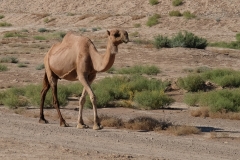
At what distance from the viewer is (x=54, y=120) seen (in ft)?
56.7

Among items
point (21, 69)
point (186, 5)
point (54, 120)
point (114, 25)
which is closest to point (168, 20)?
point (114, 25)

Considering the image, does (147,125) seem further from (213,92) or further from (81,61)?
(213,92)

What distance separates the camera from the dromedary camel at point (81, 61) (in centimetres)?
1506

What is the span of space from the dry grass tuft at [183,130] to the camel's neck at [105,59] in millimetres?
1892

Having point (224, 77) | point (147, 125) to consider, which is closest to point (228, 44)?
point (224, 77)

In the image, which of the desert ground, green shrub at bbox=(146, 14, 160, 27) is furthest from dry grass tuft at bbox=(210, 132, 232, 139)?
green shrub at bbox=(146, 14, 160, 27)

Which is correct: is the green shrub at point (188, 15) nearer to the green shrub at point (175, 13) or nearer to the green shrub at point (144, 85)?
the green shrub at point (175, 13)

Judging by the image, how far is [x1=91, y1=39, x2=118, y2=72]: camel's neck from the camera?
15.0 m

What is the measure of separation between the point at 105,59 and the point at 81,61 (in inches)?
26.7

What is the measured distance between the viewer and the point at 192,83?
79.5 ft

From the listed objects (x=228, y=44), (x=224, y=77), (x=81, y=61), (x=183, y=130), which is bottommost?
(x=228, y=44)

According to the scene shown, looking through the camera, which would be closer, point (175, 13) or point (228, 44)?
point (228, 44)

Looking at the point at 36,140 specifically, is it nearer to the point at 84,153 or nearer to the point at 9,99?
the point at 84,153

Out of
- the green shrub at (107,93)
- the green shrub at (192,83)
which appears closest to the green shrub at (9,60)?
the green shrub at (107,93)
